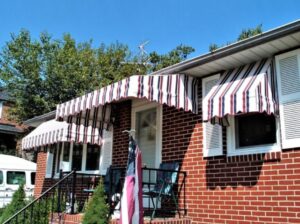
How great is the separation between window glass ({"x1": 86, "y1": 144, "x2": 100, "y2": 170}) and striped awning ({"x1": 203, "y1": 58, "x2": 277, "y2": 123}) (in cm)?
478

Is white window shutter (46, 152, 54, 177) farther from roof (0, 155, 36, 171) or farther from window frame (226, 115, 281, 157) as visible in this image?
window frame (226, 115, 281, 157)

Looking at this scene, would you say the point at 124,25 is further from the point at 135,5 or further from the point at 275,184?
the point at 275,184

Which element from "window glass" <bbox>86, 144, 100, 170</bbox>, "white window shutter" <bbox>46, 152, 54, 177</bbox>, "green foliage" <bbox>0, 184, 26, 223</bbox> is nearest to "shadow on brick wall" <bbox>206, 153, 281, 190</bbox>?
"window glass" <bbox>86, 144, 100, 170</bbox>

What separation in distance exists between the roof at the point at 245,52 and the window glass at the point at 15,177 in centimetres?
1075

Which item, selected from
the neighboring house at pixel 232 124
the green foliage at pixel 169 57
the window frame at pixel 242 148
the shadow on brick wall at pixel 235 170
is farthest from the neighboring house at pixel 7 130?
the window frame at pixel 242 148

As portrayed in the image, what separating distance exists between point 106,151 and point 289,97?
17.5 feet

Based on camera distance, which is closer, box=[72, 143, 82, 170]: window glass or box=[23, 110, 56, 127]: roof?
box=[72, 143, 82, 170]: window glass

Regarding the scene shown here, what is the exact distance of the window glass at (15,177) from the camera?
15141 millimetres

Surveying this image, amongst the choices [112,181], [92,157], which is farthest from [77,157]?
[112,181]

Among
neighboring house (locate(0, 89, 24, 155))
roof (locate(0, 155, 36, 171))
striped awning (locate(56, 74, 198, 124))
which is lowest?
roof (locate(0, 155, 36, 171))

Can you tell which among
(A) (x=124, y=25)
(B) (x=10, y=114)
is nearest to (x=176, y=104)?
(A) (x=124, y=25)

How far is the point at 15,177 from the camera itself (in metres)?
15.4

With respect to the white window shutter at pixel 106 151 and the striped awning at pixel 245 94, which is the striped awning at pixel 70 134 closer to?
the white window shutter at pixel 106 151

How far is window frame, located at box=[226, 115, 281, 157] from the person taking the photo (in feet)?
18.6
